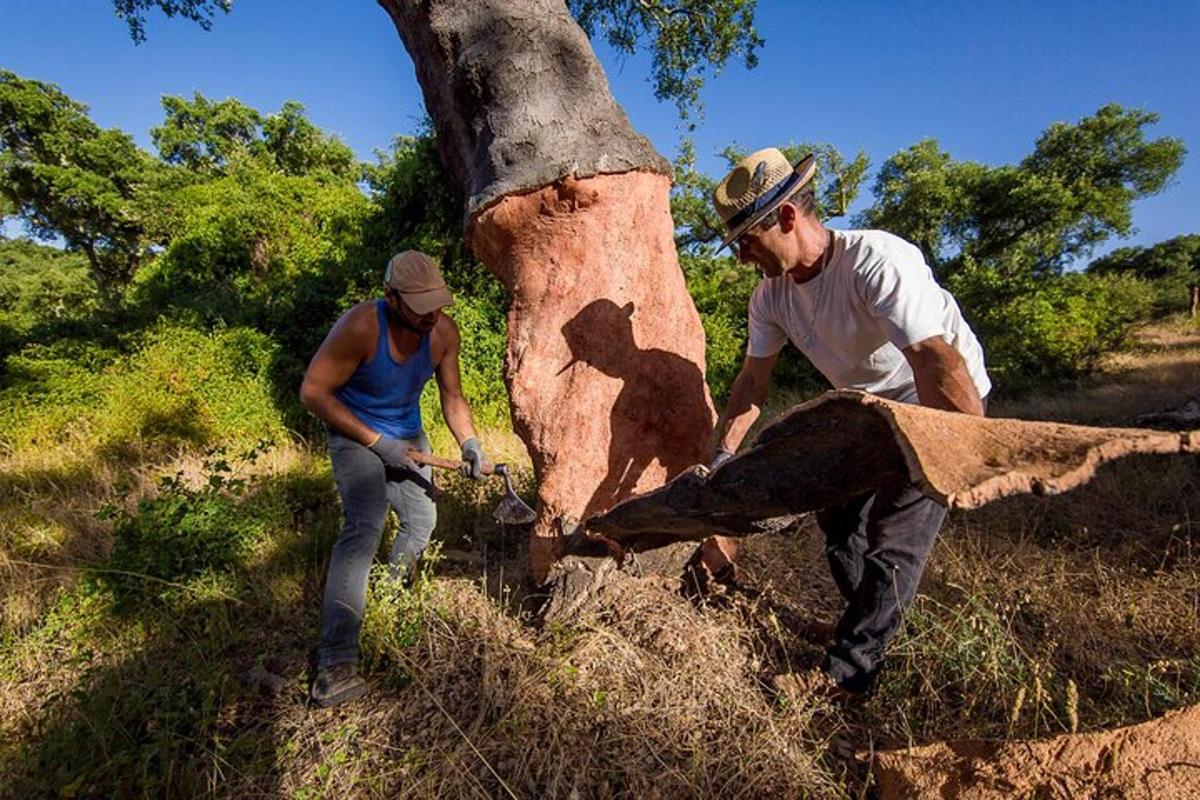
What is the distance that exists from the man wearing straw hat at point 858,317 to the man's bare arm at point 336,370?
1.57m

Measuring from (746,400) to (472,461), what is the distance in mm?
1375

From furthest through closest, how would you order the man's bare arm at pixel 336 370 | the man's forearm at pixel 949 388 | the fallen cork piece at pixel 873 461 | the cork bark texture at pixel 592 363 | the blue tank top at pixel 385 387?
1. the cork bark texture at pixel 592 363
2. the blue tank top at pixel 385 387
3. the man's bare arm at pixel 336 370
4. the man's forearm at pixel 949 388
5. the fallen cork piece at pixel 873 461

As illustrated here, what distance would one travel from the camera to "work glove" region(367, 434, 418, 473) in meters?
2.34

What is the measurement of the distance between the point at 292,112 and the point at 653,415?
26.7 m

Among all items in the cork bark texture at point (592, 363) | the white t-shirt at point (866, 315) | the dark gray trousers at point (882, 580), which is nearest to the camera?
the white t-shirt at point (866, 315)

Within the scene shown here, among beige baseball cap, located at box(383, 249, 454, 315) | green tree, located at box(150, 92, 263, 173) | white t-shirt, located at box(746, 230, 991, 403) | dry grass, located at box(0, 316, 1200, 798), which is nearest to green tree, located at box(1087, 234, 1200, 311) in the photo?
dry grass, located at box(0, 316, 1200, 798)

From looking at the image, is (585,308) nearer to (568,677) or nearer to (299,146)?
(568,677)

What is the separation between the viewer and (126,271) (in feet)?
65.7

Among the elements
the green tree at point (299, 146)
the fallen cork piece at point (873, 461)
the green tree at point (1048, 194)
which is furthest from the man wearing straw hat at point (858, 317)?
the green tree at point (299, 146)

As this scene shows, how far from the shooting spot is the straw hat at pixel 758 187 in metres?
1.86

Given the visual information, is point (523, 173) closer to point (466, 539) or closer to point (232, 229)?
point (466, 539)

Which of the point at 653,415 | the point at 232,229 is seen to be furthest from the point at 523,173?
the point at 232,229

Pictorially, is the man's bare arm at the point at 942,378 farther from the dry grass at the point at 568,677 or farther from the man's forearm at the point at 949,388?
the dry grass at the point at 568,677

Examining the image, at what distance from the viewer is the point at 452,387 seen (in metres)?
2.83
